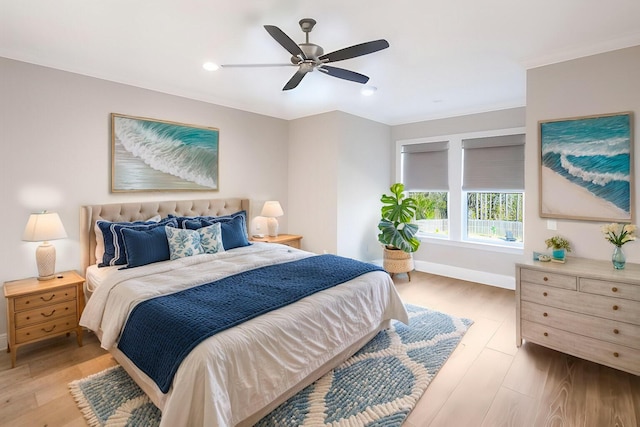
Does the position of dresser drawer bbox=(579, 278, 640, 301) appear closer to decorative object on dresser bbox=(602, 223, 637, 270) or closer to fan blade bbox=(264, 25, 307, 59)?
decorative object on dresser bbox=(602, 223, 637, 270)

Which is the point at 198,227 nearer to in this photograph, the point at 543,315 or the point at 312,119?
the point at 312,119

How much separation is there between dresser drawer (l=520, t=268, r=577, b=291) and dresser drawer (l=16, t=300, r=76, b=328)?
4001mm

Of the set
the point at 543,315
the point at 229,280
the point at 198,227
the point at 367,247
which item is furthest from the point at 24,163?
the point at 543,315

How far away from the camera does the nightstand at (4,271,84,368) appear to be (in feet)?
8.45

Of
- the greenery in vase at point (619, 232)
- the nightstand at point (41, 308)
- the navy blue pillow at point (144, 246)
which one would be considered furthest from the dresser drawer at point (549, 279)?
the nightstand at point (41, 308)

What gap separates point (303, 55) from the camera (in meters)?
2.30

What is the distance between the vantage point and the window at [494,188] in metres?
4.49

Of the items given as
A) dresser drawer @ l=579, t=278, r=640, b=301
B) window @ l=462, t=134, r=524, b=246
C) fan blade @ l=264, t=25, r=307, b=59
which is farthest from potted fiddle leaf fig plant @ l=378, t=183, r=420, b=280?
fan blade @ l=264, t=25, r=307, b=59

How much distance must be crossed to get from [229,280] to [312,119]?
3180mm

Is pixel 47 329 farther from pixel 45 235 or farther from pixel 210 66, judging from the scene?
pixel 210 66

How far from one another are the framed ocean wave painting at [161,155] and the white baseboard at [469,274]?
3.61 metres

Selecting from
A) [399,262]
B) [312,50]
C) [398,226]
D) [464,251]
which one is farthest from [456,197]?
[312,50]

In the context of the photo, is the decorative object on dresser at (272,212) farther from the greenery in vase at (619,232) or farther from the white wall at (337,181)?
the greenery in vase at (619,232)

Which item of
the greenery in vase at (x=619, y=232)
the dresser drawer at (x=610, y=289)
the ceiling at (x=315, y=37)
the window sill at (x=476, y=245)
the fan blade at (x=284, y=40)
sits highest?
the ceiling at (x=315, y=37)
